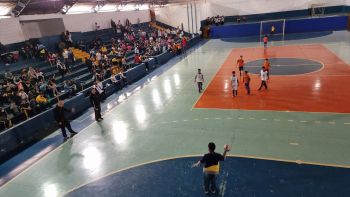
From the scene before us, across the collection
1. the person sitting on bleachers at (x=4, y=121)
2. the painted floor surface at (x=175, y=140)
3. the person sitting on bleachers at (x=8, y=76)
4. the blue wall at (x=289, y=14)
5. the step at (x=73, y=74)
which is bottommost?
the painted floor surface at (x=175, y=140)

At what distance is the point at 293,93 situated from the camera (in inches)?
538

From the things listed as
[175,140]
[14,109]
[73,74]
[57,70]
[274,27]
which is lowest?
[175,140]

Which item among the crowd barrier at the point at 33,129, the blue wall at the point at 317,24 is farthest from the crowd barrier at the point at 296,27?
the crowd barrier at the point at 33,129

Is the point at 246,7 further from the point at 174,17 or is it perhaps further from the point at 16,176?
the point at 16,176

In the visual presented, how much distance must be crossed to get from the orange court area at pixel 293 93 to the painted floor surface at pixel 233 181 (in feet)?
15.7

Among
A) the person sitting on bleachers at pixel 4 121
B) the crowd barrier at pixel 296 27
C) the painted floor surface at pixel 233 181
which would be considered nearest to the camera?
the painted floor surface at pixel 233 181

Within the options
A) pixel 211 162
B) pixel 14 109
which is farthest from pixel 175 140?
pixel 14 109

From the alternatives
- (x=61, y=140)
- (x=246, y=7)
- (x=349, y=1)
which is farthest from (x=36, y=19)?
(x=349, y=1)

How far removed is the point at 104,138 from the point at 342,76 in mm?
14229

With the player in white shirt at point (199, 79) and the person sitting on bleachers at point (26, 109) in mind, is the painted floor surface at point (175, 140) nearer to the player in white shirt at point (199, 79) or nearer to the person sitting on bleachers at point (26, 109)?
the player in white shirt at point (199, 79)

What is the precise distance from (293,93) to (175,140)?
24.1 ft

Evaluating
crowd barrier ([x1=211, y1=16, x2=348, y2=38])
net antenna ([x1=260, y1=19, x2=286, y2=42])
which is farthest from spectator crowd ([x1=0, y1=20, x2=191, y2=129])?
net antenna ([x1=260, y1=19, x2=286, y2=42])

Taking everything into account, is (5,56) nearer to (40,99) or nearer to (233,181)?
(40,99)

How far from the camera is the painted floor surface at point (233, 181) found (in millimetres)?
6824
